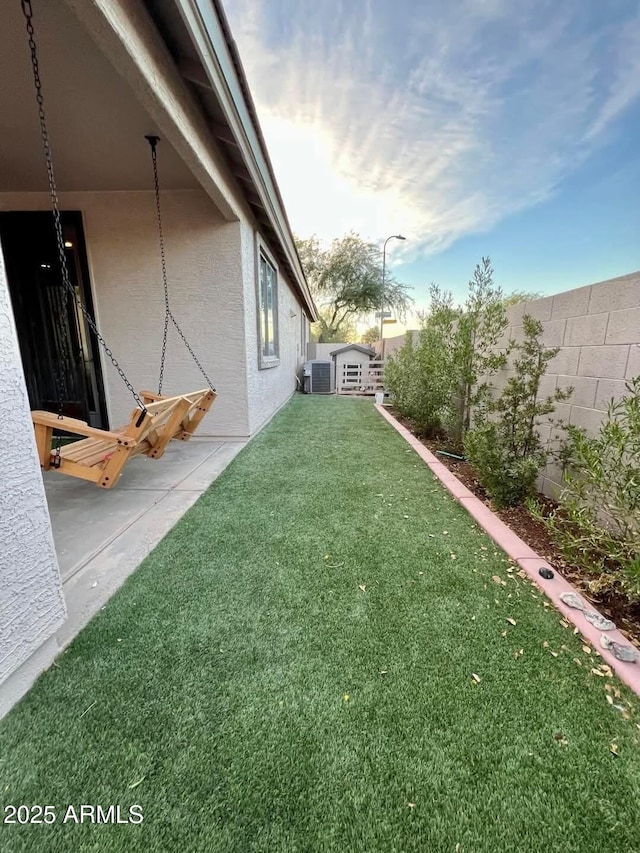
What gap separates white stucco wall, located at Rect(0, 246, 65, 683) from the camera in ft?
3.72

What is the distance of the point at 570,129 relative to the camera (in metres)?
6.12

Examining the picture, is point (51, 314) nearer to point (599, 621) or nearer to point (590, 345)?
point (590, 345)

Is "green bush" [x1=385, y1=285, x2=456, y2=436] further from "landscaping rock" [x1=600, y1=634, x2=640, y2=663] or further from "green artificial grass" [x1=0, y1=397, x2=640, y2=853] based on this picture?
"landscaping rock" [x1=600, y1=634, x2=640, y2=663]

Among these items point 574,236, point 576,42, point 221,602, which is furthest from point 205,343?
point 574,236

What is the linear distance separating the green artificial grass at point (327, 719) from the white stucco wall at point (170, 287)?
295cm

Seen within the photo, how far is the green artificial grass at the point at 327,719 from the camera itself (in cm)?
92

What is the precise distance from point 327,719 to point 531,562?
1.47 meters

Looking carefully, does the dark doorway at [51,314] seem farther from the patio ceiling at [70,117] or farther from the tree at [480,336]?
the tree at [480,336]

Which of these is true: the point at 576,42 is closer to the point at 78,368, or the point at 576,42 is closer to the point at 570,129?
the point at 570,129

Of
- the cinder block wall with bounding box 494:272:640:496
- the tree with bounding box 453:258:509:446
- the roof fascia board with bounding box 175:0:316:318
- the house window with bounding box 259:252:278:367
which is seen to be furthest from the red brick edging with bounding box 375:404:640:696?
the roof fascia board with bounding box 175:0:316:318

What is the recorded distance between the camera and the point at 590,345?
2.26m

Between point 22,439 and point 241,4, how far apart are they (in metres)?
5.70

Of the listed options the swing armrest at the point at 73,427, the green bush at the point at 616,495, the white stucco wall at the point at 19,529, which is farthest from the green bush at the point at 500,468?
the white stucco wall at the point at 19,529

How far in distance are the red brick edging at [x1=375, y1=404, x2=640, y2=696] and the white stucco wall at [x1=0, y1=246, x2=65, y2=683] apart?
2171 millimetres
